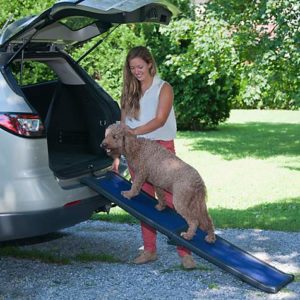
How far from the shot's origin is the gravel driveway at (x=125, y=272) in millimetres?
5219

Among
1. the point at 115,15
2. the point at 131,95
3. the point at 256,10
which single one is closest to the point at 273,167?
the point at 256,10

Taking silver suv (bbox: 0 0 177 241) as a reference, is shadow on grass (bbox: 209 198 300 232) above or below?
below

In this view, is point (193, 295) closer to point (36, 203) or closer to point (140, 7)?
point (36, 203)

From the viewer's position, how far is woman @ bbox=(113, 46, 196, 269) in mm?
5625

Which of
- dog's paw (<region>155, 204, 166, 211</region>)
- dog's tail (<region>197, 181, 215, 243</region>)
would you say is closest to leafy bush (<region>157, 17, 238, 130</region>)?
dog's paw (<region>155, 204, 166, 211</region>)

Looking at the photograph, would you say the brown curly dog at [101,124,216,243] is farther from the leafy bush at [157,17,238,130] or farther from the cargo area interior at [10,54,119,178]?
the leafy bush at [157,17,238,130]

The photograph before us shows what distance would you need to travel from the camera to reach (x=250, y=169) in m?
12.8

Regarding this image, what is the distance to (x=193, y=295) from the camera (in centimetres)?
514

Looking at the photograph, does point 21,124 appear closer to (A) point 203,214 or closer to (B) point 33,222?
(B) point 33,222

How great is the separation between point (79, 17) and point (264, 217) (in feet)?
12.6

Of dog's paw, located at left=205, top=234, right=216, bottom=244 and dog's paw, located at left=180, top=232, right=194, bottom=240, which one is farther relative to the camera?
Answer: dog's paw, located at left=205, top=234, right=216, bottom=244

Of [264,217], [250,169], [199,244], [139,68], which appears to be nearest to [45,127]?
[139,68]

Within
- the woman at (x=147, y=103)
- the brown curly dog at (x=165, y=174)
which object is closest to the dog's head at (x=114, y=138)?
the brown curly dog at (x=165, y=174)

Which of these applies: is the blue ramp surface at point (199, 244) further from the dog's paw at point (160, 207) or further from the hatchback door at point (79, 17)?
the hatchback door at point (79, 17)
